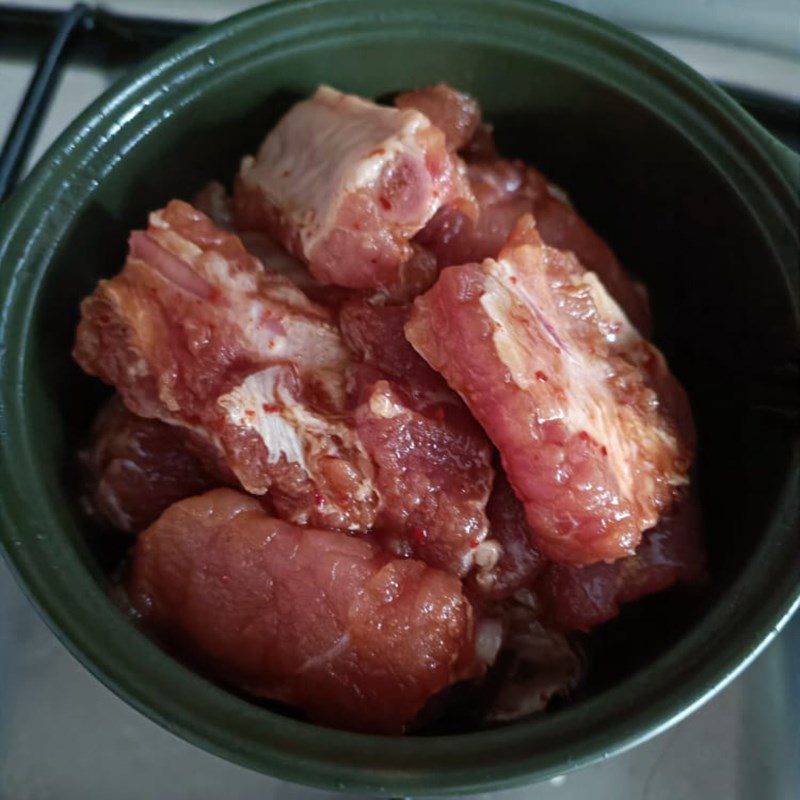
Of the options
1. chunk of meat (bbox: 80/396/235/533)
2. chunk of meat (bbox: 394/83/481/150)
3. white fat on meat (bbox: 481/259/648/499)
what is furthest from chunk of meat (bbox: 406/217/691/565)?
chunk of meat (bbox: 80/396/235/533)

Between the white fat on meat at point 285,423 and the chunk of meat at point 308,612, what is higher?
the white fat on meat at point 285,423

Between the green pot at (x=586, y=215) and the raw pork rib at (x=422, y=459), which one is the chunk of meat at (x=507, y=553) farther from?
the green pot at (x=586, y=215)

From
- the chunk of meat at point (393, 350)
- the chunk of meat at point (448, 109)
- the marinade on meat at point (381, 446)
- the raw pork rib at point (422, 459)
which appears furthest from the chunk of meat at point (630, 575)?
the chunk of meat at point (448, 109)

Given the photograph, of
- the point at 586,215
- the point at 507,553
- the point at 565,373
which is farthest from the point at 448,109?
the point at 507,553

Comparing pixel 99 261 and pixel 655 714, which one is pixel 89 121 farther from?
pixel 655 714

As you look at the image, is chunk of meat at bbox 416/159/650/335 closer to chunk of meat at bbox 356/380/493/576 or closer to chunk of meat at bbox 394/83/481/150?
chunk of meat at bbox 394/83/481/150

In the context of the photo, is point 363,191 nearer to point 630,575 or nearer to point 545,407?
point 545,407
